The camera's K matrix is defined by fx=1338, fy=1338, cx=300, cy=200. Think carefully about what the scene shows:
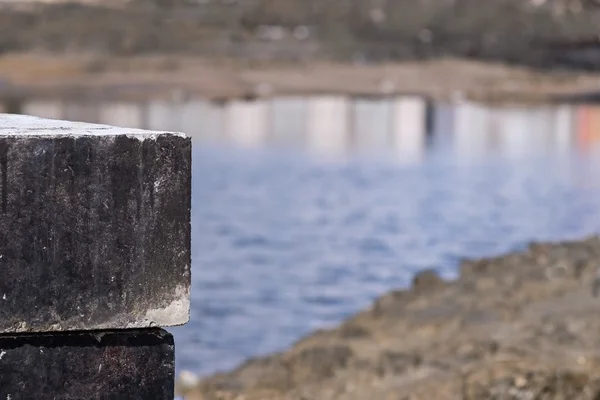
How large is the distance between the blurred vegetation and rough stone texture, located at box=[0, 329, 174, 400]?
36899mm

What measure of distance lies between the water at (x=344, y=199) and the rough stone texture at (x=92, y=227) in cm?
528

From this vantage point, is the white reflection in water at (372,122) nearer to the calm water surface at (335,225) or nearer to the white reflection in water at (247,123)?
the white reflection in water at (247,123)

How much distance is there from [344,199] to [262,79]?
1954 cm

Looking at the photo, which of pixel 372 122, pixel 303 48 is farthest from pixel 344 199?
pixel 303 48

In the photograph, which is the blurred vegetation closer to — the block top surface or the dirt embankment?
the dirt embankment

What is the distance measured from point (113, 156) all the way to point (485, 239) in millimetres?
13099

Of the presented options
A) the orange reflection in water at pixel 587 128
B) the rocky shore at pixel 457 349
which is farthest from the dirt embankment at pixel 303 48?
the rocky shore at pixel 457 349

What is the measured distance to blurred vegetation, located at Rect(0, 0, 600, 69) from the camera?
4144 cm

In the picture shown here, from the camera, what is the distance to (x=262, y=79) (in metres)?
39.9

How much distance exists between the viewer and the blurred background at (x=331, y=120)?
1293cm

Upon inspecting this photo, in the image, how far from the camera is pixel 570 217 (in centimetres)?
1867

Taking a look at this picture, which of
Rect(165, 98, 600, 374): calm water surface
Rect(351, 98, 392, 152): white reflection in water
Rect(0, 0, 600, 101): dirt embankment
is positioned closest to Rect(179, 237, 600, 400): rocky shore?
Rect(165, 98, 600, 374): calm water surface

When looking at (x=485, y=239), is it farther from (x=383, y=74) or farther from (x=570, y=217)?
(x=383, y=74)

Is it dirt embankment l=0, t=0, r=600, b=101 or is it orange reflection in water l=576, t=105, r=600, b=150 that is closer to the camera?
orange reflection in water l=576, t=105, r=600, b=150
